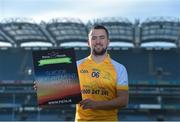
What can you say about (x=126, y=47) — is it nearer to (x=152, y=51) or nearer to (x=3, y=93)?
(x=152, y=51)

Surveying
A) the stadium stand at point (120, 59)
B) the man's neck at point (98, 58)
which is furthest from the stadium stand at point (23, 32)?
the man's neck at point (98, 58)

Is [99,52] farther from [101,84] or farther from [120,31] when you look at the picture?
[120,31]

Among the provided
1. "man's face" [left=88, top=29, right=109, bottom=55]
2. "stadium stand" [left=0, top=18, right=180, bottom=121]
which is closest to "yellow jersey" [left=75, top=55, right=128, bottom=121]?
"man's face" [left=88, top=29, right=109, bottom=55]

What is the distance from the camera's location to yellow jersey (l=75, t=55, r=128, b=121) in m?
2.89

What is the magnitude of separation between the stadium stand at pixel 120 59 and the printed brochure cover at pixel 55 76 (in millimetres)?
27301

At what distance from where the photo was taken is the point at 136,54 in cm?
3644

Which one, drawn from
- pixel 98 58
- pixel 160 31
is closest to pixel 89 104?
pixel 98 58

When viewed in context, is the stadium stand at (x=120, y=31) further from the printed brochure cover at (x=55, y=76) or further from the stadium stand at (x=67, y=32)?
the printed brochure cover at (x=55, y=76)

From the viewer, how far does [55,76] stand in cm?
289

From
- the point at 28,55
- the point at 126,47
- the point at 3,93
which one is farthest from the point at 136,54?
the point at 3,93

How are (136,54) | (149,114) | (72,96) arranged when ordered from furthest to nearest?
(136,54), (149,114), (72,96)

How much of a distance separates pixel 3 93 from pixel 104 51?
31.1 metres

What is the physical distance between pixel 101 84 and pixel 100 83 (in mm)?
11

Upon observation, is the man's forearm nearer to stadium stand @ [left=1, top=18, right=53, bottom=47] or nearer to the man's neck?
the man's neck
